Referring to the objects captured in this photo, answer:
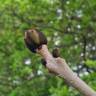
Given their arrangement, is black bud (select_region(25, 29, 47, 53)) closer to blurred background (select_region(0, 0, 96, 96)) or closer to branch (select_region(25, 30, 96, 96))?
branch (select_region(25, 30, 96, 96))

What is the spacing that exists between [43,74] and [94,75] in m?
1.49

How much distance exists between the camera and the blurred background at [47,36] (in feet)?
13.8

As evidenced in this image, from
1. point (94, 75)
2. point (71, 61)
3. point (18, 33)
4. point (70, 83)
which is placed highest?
point (18, 33)

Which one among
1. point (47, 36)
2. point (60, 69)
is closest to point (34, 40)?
point (60, 69)

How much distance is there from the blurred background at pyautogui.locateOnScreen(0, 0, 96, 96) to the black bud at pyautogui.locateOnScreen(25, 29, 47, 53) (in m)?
3.39

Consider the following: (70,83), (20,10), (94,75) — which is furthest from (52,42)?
(70,83)

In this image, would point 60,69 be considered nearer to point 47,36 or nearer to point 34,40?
point 34,40

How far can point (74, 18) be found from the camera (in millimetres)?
4336

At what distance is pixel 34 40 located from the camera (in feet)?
1.76

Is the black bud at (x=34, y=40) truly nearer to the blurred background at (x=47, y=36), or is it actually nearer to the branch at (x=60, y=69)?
the branch at (x=60, y=69)

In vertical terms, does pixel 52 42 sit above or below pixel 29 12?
below

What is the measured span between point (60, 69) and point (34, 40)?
0.06 m

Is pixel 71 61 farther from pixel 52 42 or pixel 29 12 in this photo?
pixel 29 12

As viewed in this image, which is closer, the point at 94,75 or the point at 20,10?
the point at 94,75
